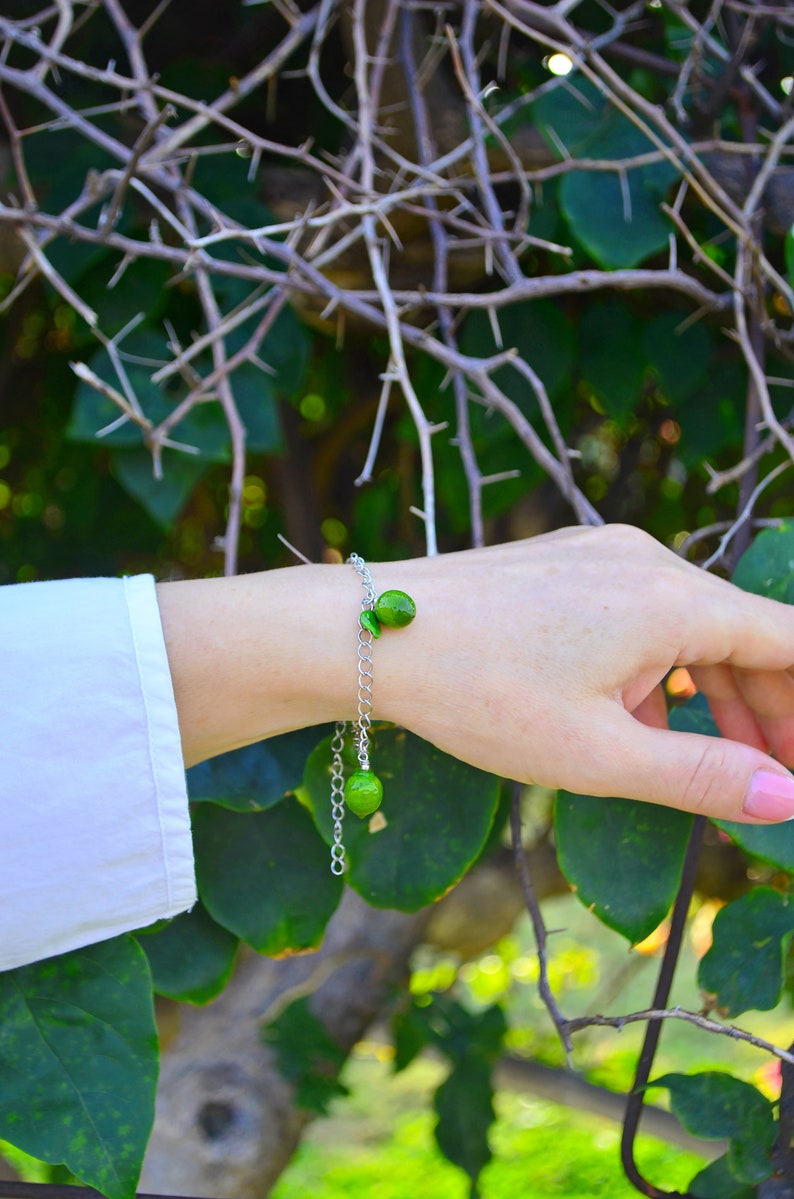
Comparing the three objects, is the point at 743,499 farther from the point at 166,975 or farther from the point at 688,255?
the point at 166,975

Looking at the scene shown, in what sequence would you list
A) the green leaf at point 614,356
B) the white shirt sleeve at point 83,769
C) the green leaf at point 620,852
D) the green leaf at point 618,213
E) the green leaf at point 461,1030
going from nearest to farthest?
the white shirt sleeve at point 83,769
the green leaf at point 620,852
the green leaf at point 618,213
the green leaf at point 614,356
the green leaf at point 461,1030

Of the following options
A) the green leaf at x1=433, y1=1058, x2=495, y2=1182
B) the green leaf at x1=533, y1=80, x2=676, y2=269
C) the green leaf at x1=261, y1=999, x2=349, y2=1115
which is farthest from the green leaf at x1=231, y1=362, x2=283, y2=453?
the green leaf at x1=433, y1=1058, x2=495, y2=1182

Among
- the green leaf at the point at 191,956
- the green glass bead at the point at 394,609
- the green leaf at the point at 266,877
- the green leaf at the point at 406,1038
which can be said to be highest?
the green glass bead at the point at 394,609

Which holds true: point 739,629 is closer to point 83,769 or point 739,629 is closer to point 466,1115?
point 83,769

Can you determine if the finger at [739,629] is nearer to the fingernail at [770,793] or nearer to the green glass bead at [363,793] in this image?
the fingernail at [770,793]

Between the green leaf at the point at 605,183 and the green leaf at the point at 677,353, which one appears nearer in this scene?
the green leaf at the point at 605,183

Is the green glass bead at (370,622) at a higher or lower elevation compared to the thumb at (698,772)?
higher

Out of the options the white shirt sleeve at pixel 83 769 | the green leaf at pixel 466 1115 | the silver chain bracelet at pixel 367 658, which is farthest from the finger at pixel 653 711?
the green leaf at pixel 466 1115

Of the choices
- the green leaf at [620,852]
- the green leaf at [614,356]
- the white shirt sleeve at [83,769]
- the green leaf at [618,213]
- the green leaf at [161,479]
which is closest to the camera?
the white shirt sleeve at [83,769]
